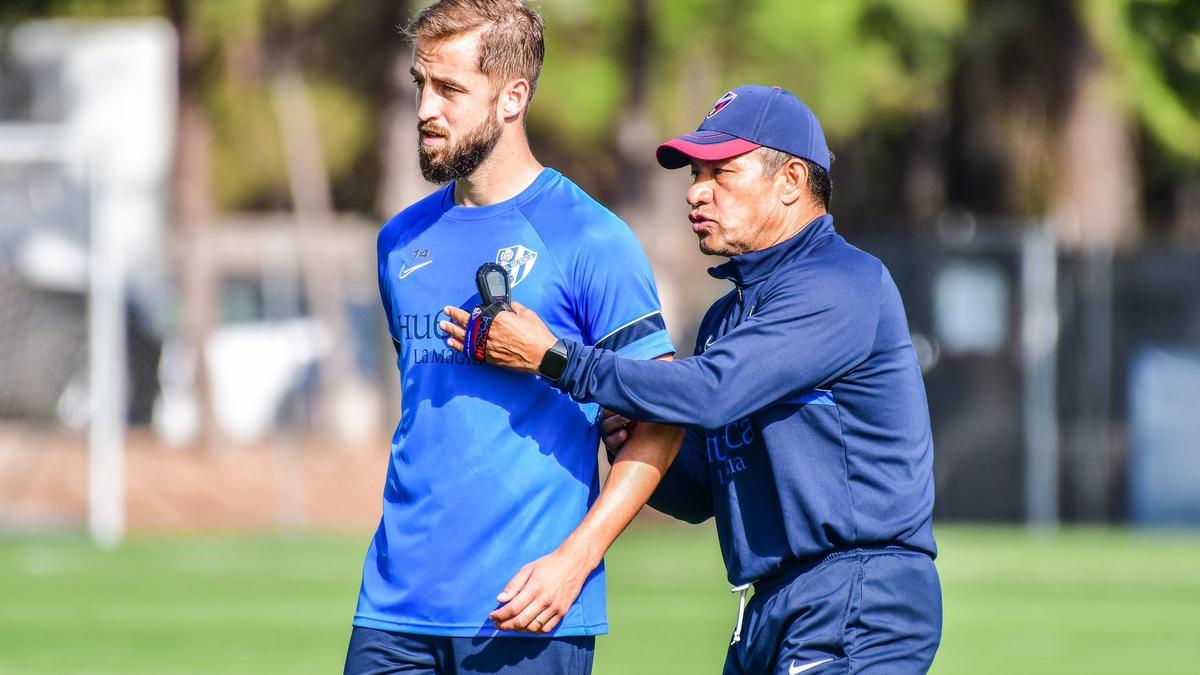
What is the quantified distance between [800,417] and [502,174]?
2.97ft

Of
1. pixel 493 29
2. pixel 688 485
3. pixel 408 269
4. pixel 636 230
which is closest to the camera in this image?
pixel 493 29

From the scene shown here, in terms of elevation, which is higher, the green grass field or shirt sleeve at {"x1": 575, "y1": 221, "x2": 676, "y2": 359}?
shirt sleeve at {"x1": 575, "y1": 221, "x2": 676, "y2": 359}

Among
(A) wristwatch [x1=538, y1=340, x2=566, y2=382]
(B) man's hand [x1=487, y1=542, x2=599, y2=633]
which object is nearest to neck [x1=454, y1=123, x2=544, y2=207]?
(A) wristwatch [x1=538, y1=340, x2=566, y2=382]

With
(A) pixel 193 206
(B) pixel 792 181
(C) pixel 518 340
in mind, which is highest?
(B) pixel 792 181

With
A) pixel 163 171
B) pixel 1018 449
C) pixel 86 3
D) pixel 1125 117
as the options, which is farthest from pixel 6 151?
pixel 1125 117

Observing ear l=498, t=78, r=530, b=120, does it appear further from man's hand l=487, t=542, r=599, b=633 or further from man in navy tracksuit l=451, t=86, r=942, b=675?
man's hand l=487, t=542, r=599, b=633

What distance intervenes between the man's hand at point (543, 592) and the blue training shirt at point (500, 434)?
0.28ft

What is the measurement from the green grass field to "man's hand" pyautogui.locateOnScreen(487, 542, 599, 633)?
267 inches

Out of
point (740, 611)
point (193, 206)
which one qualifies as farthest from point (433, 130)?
point (193, 206)

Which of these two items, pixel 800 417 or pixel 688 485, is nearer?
pixel 800 417

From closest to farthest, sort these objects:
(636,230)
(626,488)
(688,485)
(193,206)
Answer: (626,488) → (688,485) → (636,230) → (193,206)

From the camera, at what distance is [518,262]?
4.71m

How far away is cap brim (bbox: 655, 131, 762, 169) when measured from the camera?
16.1 ft

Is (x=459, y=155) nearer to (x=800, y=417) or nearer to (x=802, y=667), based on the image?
(x=800, y=417)
